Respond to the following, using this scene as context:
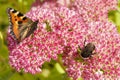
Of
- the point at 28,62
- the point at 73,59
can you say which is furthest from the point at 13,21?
the point at 73,59

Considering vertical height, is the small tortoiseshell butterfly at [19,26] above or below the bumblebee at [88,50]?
above

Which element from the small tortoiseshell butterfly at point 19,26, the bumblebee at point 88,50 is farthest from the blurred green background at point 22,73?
the bumblebee at point 88,50

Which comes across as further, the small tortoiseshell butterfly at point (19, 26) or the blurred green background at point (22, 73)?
the blurred green background at point (22, 73)

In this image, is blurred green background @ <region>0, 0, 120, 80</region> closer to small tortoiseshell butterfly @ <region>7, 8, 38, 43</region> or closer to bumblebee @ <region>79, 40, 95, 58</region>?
small tortoiseshell butterfly @ <region>7, 8, 38, 43</region>

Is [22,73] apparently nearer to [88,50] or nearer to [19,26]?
[19,26]

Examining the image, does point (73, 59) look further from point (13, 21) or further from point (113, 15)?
point (113, 15)

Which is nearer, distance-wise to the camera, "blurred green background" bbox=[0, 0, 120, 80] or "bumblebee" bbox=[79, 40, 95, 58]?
"bumblebee" bbox=[79, 40, 95, 58]

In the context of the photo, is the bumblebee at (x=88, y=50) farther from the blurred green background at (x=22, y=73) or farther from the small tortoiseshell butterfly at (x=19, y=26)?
the blurred green background at (x=22, y=73)

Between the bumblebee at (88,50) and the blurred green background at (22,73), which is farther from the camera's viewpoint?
the blurred green background at (22,73)

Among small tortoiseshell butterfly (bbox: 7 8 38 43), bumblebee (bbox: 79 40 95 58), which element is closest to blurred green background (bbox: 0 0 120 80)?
small tortoiseshell butterfly (bbox: 7 8 38 43)

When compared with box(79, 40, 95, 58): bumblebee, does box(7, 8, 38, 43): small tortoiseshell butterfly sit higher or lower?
higher
